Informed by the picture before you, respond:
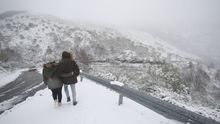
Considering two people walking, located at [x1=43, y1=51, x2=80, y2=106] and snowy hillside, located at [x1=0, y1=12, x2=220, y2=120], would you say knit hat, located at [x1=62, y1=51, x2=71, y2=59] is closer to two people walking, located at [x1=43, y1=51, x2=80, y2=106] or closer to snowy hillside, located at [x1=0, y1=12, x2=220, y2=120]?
two people walking, located at [x1=43, y1=51, x2=80, y2=106]

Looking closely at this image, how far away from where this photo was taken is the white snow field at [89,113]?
17.3ft

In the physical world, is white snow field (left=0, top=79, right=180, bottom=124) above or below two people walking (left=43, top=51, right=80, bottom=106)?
below

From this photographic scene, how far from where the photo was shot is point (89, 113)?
5.91m

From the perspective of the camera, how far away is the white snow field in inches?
207

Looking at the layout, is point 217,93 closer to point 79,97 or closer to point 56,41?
point 79,97

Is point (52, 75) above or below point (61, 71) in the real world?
below

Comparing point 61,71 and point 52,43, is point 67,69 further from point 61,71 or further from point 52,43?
point 52,43

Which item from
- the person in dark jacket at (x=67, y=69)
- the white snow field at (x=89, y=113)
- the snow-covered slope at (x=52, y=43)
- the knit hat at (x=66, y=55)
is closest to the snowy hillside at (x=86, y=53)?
the snow-covered slope at (x=52, y=43)

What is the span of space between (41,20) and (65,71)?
4646 centimetres

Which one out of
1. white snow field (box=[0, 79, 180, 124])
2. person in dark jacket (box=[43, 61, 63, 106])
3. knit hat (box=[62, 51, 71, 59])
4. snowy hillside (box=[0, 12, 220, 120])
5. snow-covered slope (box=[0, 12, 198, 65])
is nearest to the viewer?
white snow field (box=[0, 79, 180, 124])

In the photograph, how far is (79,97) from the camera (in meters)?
7.89

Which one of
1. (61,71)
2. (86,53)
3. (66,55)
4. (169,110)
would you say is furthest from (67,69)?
(86,53)

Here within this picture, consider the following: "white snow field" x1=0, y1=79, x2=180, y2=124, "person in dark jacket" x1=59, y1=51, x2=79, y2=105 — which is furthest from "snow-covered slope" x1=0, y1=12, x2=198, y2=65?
"person in dark jacket" x1=59, y1=51, x2=79, y2=105

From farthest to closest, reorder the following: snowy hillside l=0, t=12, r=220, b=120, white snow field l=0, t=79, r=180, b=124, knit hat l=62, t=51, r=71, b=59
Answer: snowy hillside l=0, t=12, r=220, b=120 → knit hat l=62, t=51, r=71, b=59 → white snow field l=0, t=79, r=180, b=124
